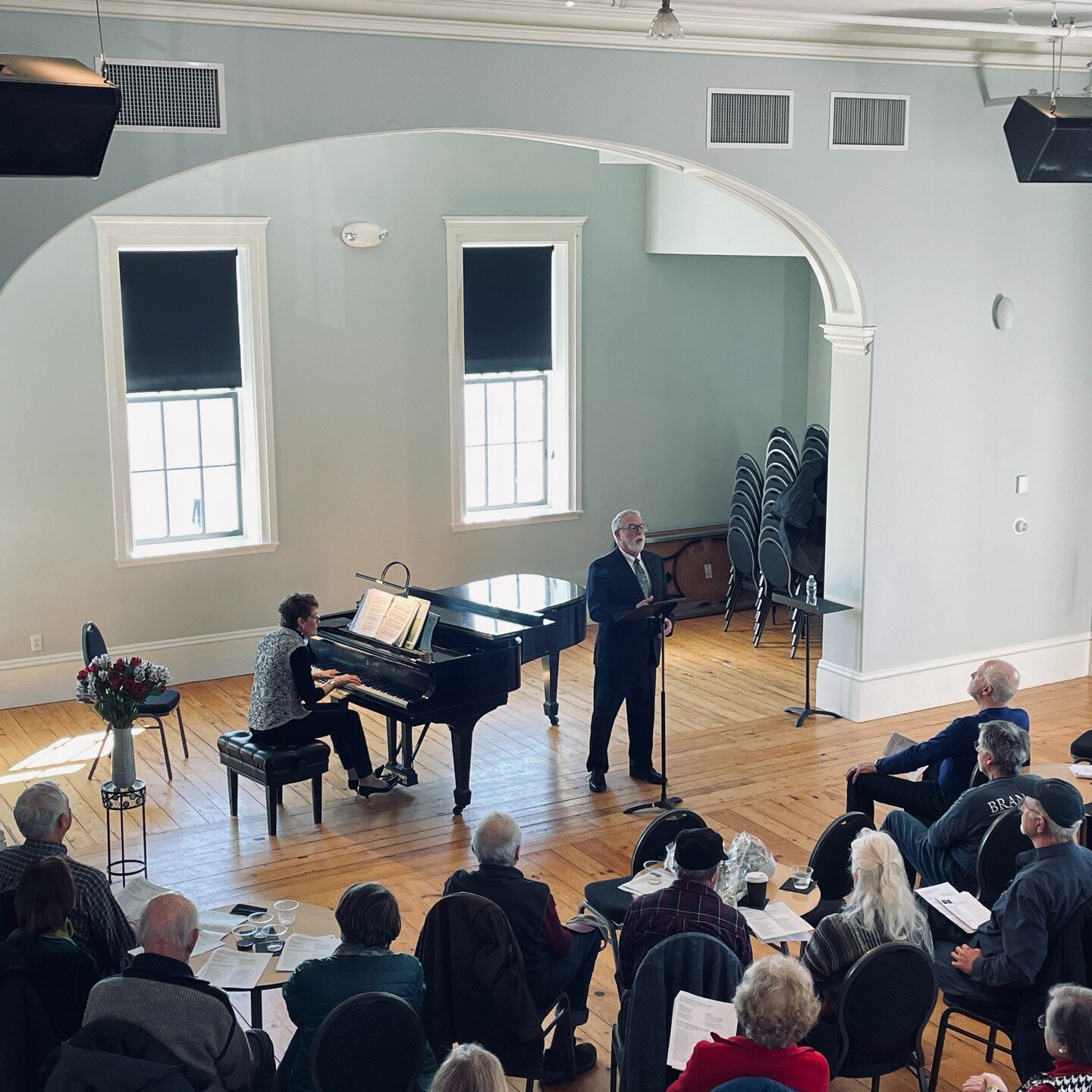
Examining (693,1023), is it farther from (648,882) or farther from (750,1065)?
(648,882)

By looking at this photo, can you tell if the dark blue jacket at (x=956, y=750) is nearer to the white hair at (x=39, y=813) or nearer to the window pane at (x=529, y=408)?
the white hair at (x=39, y=813)

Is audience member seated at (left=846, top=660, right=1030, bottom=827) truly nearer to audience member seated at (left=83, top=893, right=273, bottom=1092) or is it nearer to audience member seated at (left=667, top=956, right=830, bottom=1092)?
audience member seated at (left=667, top=956, right=830, bottom=1092)

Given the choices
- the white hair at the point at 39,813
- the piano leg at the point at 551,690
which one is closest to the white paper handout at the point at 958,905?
the white hair at the point at 39,813

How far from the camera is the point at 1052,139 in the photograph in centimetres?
665

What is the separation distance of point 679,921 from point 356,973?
3.09ft

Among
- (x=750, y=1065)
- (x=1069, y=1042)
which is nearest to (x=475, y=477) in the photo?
(x=750, y=1065)

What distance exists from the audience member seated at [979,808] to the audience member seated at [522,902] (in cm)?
159

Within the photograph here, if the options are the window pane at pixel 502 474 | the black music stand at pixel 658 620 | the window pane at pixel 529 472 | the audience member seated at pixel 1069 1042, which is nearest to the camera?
the audience member seated at pixel 1069 1042

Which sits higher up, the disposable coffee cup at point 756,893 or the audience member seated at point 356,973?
the audience member seated at point 356,973

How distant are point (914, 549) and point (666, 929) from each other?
4974 millimetres

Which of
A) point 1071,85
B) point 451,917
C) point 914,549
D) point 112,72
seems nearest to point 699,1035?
point 451,917

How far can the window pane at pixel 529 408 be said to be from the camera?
10547 mm

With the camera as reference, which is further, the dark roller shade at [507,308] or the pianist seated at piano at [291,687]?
the dark roller shade at [507,308]

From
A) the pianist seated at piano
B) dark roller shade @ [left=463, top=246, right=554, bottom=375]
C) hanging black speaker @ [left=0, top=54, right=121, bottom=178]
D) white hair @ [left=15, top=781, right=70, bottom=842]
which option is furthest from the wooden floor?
hanging black speaker @ [left=0, top=54, right=121, bottom=178]
